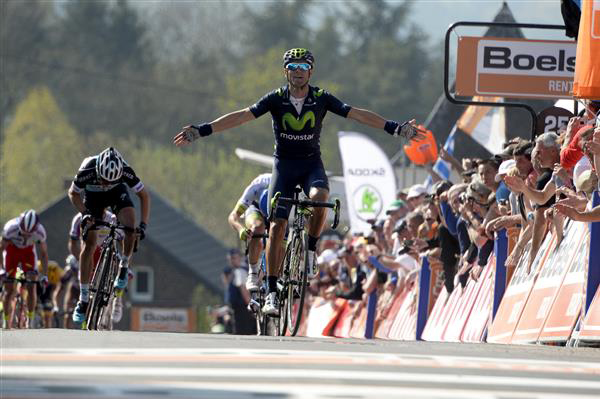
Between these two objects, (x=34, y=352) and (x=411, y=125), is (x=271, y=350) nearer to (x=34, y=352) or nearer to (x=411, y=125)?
(x=34, y=352)

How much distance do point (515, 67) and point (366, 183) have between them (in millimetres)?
13012

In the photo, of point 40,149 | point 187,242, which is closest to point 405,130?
point 187,242

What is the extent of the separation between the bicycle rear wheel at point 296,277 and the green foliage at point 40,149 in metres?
90.8

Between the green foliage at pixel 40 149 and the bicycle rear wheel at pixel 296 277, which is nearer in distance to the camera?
the bicycle rear wheel at pixel 296 277

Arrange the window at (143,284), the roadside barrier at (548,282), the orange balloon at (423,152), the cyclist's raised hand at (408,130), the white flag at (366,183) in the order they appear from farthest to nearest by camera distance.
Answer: the window at (143,284) → the white flag at (366,183) → the orange balloon at (423,152) → the cyclist's raised hand at (408,130) → the roadside barrier at (548,282)

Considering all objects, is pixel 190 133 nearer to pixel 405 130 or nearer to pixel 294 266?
pixel 294 266

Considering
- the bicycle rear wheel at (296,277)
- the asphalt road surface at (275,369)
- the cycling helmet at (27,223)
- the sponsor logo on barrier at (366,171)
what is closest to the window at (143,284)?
the sponsor logo on barrier at (366,171)

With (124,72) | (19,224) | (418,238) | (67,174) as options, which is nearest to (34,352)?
(418,238)

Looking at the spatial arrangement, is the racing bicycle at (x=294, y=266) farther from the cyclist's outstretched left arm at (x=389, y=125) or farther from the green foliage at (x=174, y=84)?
the green foliage at (x=174, y=84)

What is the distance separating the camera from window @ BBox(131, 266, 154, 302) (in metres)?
79.9

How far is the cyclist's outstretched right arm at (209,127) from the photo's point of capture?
13.7m

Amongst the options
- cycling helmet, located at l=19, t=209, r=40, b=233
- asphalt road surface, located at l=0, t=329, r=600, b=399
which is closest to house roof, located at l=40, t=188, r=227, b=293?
cycling helmet, located at l=19, t=209, r=40, b=233

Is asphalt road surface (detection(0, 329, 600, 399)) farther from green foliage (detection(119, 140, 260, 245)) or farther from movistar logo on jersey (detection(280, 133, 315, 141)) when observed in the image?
green foliage (detection(119, 140, 260, 245))

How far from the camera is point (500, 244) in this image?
621 inches
